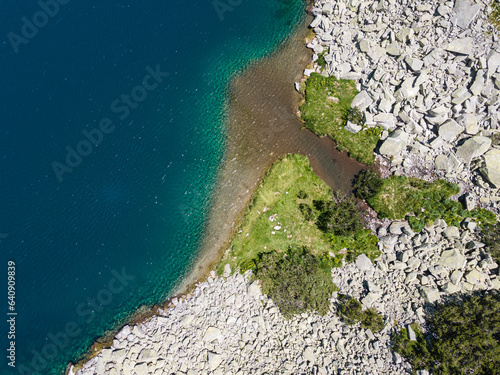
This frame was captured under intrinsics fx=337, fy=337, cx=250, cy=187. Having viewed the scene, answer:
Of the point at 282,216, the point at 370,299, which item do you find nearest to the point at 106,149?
the point at 282,216

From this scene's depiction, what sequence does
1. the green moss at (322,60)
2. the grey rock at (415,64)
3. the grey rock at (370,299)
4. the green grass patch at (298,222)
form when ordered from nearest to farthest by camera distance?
the grey rock at (370,299)
the green grass patch at (298,222)
the grey rock at (415,64)
the green moss at (322,60)

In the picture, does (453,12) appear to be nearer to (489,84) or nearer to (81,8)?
(489,84)

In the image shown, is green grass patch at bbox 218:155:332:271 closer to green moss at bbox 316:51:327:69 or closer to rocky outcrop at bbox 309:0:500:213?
rocky outcrop at bbox 309:0:500:213

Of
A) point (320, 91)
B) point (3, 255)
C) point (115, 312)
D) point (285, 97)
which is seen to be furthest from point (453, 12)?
point (3, 255)

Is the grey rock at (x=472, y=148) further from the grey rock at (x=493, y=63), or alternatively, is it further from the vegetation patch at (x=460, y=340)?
the vegetation patch at (x=460, y=340)

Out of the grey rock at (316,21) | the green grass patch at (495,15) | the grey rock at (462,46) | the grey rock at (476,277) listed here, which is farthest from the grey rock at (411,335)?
the grey rock at (316,21)

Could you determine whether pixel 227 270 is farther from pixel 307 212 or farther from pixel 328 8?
pixel 328 8
